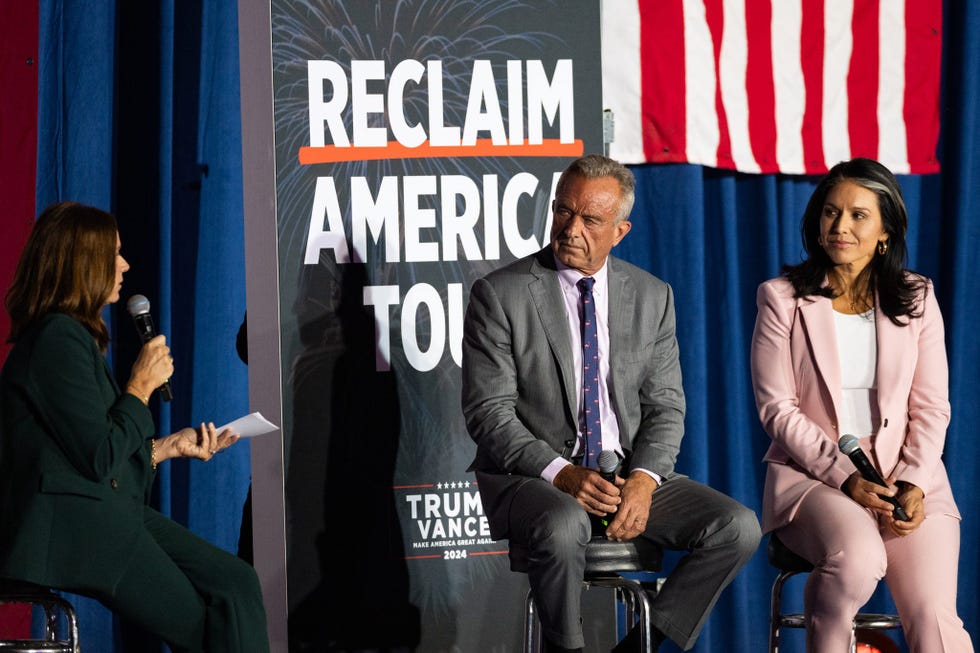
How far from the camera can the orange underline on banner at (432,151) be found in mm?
3652

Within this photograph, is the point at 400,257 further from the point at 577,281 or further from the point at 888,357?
the point at 888,357

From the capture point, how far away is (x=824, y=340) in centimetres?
330

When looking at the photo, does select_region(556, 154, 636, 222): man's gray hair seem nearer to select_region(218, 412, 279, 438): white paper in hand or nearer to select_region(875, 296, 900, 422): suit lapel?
select_region(875, 296, 900, 422): suit lapel

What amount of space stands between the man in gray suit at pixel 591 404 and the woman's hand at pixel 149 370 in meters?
0.81

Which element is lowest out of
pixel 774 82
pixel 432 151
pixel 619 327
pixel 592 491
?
pixel 592 491

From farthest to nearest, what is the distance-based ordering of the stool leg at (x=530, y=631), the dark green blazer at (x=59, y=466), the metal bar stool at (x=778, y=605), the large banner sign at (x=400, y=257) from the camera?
the large banner sign at (x=400, y=257) → the metal bar stool at (x=778, y=605) → the stool leg at (x=530, y=631) → the dark green blazer at (x=59, y=466)

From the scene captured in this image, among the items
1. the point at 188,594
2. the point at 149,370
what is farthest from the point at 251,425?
the point at 188,594

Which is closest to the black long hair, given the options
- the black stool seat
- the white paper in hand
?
the black stool seat

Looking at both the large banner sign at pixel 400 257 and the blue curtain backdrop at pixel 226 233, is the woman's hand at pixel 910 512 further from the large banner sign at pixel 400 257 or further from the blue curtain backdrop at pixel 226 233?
the blue curtain backdrop at pixel 226 233

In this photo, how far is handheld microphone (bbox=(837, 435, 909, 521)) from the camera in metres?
2.96

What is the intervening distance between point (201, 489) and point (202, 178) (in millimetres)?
1116

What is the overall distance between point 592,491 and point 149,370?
1.13m

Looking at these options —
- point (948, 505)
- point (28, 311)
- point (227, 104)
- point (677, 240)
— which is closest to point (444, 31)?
point (227, 104)

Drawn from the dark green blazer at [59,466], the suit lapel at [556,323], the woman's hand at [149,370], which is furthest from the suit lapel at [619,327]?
the dark green blazer at [59,466]
